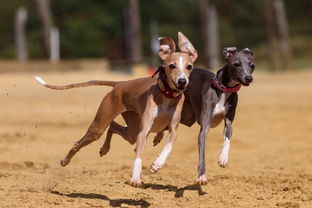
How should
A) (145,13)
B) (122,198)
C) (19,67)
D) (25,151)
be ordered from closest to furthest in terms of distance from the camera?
(122,198)
(25,151)
(19,67)
(145,13)

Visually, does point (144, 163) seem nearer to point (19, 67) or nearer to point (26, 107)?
point (26, 107)

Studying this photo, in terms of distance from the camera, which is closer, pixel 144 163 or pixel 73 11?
pixel 144 163

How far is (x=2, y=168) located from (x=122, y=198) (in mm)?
2528

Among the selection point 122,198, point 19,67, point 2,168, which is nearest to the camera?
point 122,198

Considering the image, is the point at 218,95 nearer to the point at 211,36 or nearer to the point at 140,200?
the point at 140,200

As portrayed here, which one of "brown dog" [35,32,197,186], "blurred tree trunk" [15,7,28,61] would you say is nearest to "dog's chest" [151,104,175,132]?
"brown dog" [35,32,197,186]

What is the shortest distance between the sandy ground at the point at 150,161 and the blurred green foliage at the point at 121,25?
1931 centimetres

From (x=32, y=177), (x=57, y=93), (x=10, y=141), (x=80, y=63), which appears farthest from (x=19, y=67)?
(x=32, y=177)

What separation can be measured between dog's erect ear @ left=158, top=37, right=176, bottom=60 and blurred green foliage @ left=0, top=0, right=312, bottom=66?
29.9 m

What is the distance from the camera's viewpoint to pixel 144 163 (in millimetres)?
10539

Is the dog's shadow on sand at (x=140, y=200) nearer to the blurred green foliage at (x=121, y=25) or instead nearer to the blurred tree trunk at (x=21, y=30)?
the blurred tree trunk at (x=21, y=30)

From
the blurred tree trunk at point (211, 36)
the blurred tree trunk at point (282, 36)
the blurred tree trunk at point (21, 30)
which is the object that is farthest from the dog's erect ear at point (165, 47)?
the blurred tree trunk at point (282, 36)

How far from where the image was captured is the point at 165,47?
23.2ft

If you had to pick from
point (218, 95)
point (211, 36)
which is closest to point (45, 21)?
point (211, 36)
